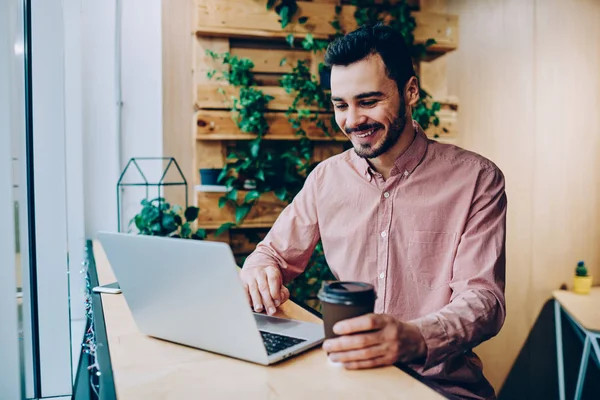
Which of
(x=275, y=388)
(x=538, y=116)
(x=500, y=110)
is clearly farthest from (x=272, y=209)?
(x=275, y=388)

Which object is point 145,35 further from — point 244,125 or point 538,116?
point 538,116

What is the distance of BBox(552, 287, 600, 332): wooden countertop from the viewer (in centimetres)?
275

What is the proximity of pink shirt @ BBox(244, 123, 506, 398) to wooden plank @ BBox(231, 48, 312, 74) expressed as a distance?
53.2 inches

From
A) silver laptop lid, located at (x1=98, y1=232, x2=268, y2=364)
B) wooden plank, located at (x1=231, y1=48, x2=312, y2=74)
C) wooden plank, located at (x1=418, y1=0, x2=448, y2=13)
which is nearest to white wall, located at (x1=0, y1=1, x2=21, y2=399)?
silver laptop lid, located at (x1=98, y1=232, x2=268, y2=364)

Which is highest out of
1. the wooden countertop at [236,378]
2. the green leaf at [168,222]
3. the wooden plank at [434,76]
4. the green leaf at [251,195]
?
the wooden plank at [434,76]

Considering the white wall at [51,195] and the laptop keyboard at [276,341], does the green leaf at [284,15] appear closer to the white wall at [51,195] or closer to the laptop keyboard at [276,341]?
the white wall at [51,195]

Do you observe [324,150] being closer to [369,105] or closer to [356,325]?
[369,105]

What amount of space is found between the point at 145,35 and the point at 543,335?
116 inches

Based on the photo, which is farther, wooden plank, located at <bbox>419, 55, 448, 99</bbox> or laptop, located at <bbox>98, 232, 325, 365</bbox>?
wooden plank, located at <bbox>419, 55, 448, 99</bbox>

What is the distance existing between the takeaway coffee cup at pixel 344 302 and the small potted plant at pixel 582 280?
293cm

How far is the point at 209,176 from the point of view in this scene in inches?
116

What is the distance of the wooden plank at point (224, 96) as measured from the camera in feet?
9.59

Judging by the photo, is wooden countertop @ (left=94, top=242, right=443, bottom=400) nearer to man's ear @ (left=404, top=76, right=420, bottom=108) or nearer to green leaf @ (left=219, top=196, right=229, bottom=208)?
man's ear @ (left=404, top=76, right=420, bottom=108)

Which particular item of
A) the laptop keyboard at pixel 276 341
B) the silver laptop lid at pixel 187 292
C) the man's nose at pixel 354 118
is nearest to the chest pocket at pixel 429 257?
the man's nose at pixel 354 118
